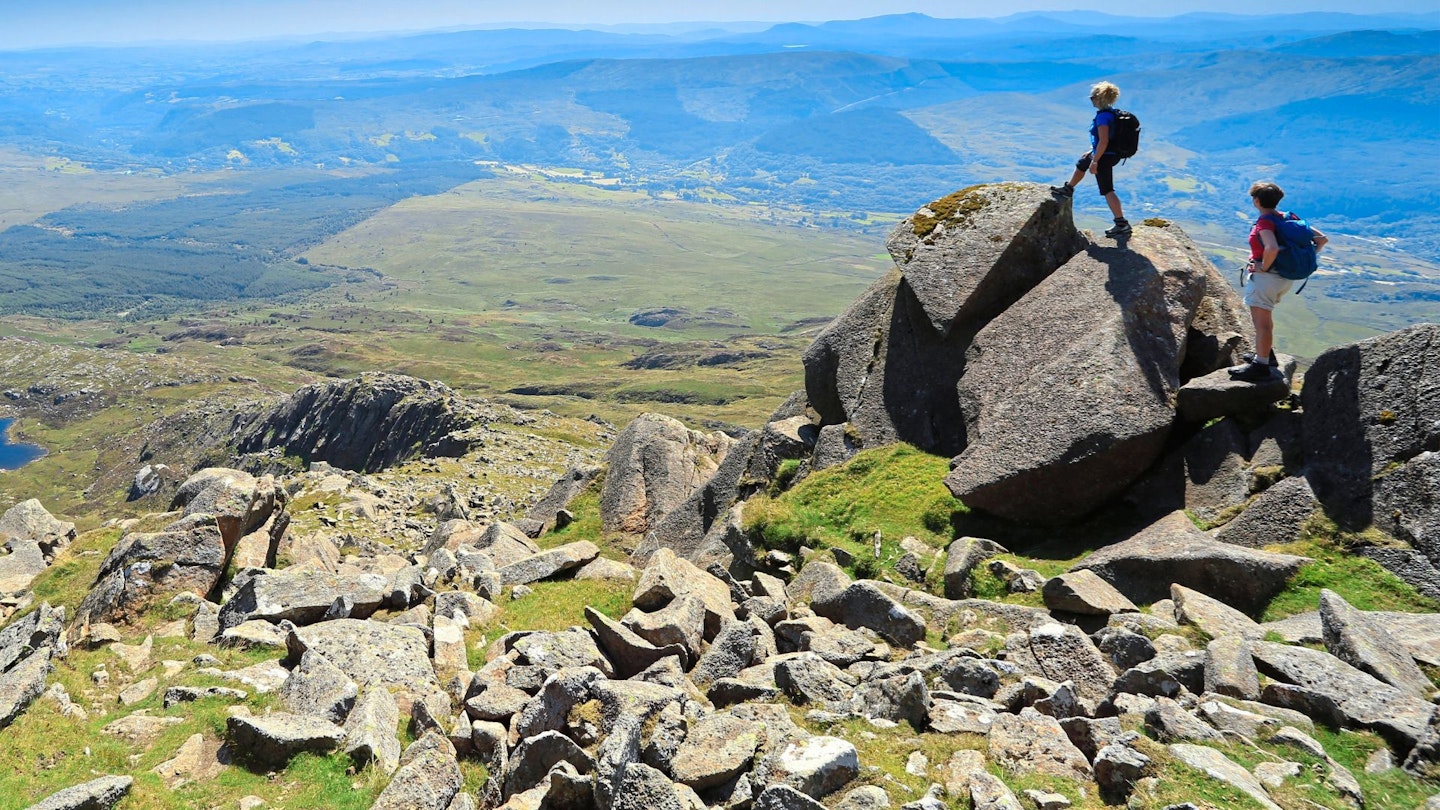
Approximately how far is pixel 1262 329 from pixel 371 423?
15351 cm

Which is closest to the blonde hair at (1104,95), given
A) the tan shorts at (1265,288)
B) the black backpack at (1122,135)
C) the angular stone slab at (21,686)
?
the black backpack at (1122,135)

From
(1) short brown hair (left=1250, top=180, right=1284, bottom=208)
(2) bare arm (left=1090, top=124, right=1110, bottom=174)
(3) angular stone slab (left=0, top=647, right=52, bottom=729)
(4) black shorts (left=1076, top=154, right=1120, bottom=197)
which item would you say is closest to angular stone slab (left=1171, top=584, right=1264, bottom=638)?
→ (1) short brown hair (left=1250, top=180, right=1284, bottom=208)

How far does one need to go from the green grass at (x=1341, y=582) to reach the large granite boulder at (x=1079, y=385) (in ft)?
17.8

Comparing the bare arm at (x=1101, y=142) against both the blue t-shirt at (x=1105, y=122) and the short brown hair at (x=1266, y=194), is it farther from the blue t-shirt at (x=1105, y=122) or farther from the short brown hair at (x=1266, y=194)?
the short brown hair at (x=1266, y=194)

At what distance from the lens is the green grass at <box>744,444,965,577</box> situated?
86.2ft

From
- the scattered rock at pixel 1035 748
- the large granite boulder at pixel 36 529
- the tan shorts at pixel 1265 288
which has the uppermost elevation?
the tan shorts at pixel 1265 288

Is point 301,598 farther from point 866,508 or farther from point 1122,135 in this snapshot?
point 1122,135

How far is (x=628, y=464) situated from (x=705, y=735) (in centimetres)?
3186

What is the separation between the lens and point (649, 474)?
145 feet

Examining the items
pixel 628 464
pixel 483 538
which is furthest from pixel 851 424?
pixel 483 538

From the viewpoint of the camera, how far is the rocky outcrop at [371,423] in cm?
13338

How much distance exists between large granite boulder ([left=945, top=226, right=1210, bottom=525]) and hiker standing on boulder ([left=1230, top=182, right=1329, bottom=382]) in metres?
3.07

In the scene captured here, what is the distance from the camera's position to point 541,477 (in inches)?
3871

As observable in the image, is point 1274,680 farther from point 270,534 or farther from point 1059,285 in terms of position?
point 270,534
